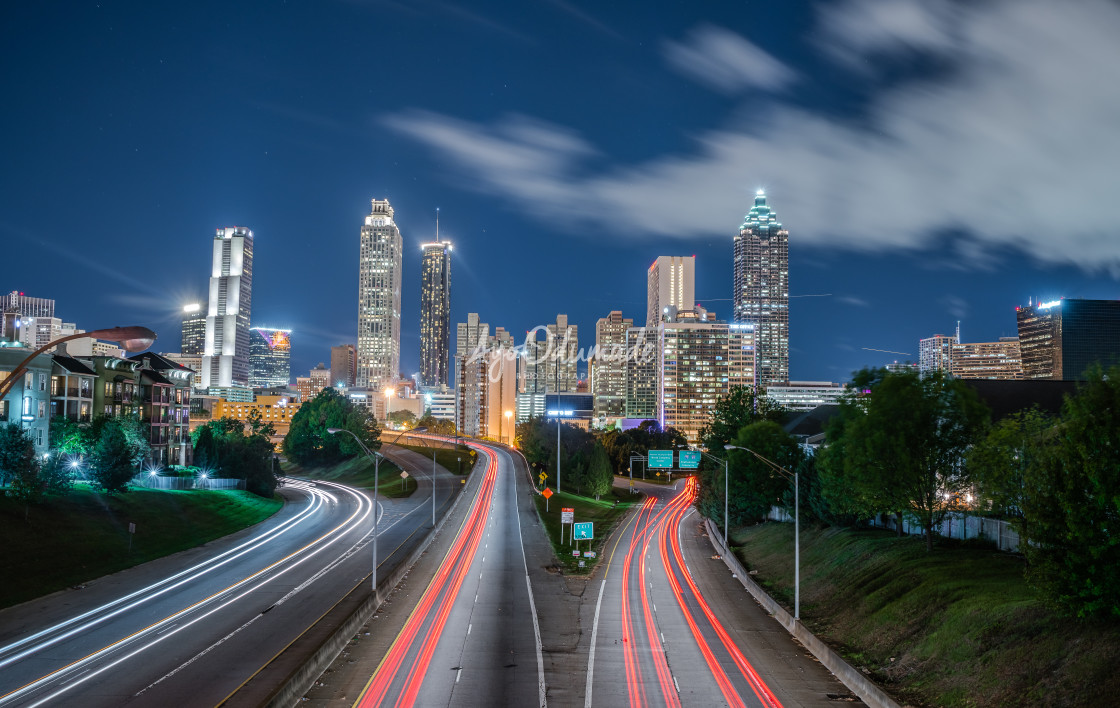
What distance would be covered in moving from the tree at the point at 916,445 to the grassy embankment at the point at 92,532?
44107mm

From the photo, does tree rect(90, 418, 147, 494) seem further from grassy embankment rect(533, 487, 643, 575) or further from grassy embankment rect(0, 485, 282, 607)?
grassy embankment rect(533, 487, 643, 575)

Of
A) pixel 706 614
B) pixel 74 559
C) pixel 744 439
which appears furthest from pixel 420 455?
pixel 706 614

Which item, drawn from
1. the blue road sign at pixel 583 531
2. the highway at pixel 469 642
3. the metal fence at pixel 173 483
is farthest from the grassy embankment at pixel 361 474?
the blue road sign at pixel 583 531

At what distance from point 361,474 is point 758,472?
72083 millimetres

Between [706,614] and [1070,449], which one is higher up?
[1070,449]

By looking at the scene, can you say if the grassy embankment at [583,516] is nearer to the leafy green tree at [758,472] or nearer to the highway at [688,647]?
the highway at [688,647]

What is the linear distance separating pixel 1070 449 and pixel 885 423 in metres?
17.3

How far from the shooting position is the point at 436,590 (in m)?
45.0

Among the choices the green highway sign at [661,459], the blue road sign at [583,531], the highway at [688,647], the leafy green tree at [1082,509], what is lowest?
the highway at [688,647]

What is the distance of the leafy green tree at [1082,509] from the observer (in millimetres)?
23594

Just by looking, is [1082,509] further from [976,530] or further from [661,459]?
[661,459]

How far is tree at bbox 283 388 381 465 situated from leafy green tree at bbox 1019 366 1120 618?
12201 cm

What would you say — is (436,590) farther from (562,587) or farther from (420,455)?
(420,455)

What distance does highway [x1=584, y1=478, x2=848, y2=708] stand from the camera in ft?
87.2
